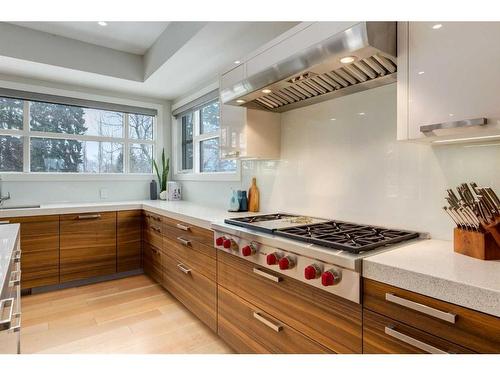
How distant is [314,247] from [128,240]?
260 centimetres

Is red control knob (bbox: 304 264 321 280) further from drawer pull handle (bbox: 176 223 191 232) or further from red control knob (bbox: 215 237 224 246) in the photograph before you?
drawer pull handle (bbox: 176 223 191 232)

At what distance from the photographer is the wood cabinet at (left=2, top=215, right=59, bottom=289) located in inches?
107

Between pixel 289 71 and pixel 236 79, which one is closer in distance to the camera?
pixel 289 71

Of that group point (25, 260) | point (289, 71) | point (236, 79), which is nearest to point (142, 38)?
point (236, 79)

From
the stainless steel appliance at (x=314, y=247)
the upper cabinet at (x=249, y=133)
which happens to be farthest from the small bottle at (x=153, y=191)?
the stainless steel appliance at (x=314, y=247)

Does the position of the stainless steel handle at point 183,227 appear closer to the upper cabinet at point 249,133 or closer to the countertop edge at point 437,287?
the upper cabinet at point 249,133

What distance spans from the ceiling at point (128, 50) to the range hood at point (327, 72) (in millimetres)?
511

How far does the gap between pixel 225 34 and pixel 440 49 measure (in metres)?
1.57

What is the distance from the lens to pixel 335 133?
6.39 ft

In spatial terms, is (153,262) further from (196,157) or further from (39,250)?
(196,157)

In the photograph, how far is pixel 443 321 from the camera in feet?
2.84

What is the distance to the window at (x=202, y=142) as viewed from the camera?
333 cm
